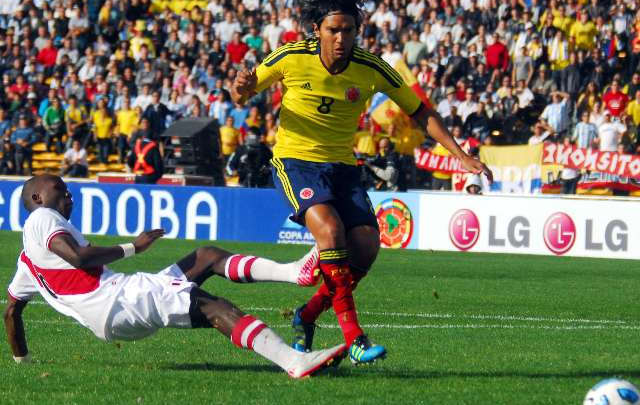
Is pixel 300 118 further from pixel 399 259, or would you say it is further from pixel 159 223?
pixel 159 223

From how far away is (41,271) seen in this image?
7762mm

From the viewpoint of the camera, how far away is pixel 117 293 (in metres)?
7.52

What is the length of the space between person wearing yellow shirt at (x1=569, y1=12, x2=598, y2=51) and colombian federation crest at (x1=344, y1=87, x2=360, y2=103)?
60.5 ft

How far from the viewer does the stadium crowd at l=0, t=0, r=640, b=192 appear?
25.7 m

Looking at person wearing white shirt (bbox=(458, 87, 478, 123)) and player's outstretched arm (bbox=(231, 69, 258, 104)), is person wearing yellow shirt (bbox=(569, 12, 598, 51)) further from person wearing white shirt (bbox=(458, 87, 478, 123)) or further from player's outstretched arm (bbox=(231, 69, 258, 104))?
player's outstretched arm (bbox=(231, 69, 258, 104))

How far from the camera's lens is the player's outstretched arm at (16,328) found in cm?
823

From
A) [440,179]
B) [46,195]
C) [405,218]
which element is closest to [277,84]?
[440,179]

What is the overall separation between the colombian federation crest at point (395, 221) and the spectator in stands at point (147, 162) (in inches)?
211

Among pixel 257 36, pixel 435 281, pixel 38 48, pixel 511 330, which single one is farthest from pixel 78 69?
pixel 511 330

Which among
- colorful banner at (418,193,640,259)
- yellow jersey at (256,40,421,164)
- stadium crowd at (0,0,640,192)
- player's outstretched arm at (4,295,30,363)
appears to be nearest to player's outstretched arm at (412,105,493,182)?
yellow jersey at (256,40,421,164)

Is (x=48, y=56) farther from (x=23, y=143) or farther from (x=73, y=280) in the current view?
(x=73, y=280)

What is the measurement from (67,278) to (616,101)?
18501 millimetres

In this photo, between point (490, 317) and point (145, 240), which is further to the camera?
point (490, 317)

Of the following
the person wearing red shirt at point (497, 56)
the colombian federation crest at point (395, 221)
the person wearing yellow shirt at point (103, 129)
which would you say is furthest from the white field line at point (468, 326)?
the person wearing yellow shirt at point (103, 129)
